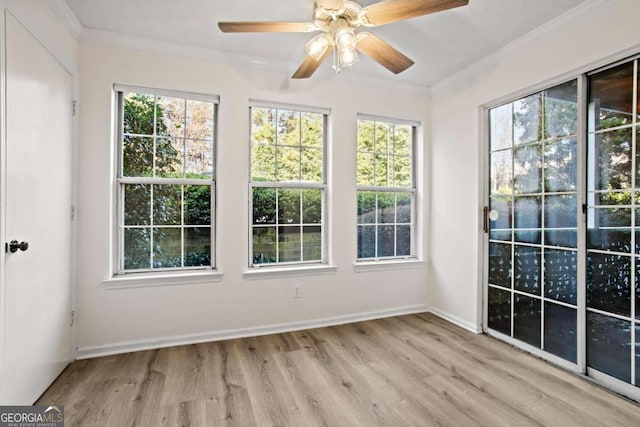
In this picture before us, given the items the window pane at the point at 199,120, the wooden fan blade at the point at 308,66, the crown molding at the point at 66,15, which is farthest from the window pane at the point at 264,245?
the crown molding at the point at 66,15

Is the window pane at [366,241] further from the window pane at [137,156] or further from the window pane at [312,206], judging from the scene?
the window pane at [137,156]

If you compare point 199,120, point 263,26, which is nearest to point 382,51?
point 263,26

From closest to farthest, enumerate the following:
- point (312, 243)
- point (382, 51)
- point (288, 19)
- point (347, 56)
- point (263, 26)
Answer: point (263, 26)
point (347, 56)
point (382, 51)
point (288, 19)
point (312, 243)

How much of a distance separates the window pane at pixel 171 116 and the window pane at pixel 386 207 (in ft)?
7.00

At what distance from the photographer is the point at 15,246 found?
1653 millimetres

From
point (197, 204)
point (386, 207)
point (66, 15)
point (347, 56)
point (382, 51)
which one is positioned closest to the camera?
point (347, 56)

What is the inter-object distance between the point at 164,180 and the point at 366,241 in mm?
2098

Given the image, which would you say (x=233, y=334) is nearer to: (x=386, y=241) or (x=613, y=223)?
(x=386, y=241)

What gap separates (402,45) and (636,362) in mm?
2777

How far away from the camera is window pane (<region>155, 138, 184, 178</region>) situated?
2756 mm

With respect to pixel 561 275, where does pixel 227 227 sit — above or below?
above

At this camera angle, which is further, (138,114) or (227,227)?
(227,227)

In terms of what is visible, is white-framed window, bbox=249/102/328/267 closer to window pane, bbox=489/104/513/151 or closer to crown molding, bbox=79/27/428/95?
crown molding, bbox=79/27/428/95

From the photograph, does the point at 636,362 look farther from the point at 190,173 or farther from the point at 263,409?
the point at 190,173
